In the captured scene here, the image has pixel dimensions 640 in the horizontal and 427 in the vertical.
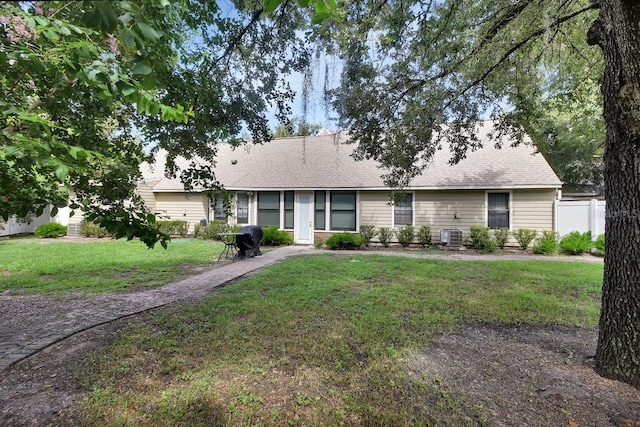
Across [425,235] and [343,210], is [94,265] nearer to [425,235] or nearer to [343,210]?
[343,210]

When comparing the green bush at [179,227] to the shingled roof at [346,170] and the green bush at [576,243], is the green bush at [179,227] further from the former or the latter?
the green bush at [576,243]

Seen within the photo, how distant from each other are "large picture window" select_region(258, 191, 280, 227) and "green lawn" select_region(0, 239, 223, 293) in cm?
239

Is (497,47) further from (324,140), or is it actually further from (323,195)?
(324,140)

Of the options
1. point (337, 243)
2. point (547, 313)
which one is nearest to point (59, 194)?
point (547, 313)

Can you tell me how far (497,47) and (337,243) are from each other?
808 cm

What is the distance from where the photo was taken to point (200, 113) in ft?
11.9

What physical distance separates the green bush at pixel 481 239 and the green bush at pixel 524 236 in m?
0.96

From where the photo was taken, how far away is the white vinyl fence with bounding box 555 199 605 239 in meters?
10.5

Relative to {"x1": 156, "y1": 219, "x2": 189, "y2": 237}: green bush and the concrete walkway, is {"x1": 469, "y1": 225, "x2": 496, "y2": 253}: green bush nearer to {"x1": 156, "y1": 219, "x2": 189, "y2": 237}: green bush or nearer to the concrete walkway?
the concrete walkway

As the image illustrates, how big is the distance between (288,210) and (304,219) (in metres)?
0.84

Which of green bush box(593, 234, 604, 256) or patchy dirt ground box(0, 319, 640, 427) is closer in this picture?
patchy dirt ground box(0, 319, 640, 427)

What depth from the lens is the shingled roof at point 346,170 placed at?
38.6 ft

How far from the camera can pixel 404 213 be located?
12844 millimetres

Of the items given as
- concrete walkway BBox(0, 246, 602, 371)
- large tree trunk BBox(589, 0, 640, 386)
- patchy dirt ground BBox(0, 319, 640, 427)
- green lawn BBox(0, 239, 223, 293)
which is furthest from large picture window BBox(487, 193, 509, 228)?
green lawn BBox(0, 239, 223, 293)
